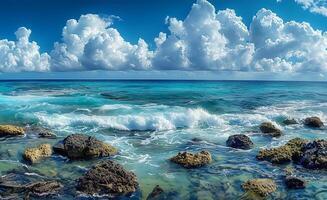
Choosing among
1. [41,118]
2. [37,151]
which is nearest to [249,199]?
[37,151]

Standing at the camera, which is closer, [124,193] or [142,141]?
[124,193]

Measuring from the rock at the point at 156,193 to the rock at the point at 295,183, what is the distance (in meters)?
4.52

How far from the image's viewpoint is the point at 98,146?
18.3 meters

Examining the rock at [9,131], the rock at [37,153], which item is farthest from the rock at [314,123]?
the rock at [9,131]

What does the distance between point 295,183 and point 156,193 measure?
4.95 m

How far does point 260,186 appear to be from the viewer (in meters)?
13.4

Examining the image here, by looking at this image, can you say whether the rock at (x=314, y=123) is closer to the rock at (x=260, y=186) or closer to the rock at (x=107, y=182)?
the rock at (x=260, y=186)

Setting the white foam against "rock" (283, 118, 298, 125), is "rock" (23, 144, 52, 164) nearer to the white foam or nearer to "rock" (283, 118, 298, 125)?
the white foam

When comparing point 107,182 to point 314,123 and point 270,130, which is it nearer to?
point 270,130

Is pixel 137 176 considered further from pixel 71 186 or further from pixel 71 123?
pixel 71 123

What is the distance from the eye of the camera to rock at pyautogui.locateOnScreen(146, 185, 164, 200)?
1275cm

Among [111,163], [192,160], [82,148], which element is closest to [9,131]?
[82,148]

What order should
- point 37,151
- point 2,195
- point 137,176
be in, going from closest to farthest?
point 2,195 < point 137,176 < point 37,151

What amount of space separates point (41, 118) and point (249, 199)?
20081 millimetres
